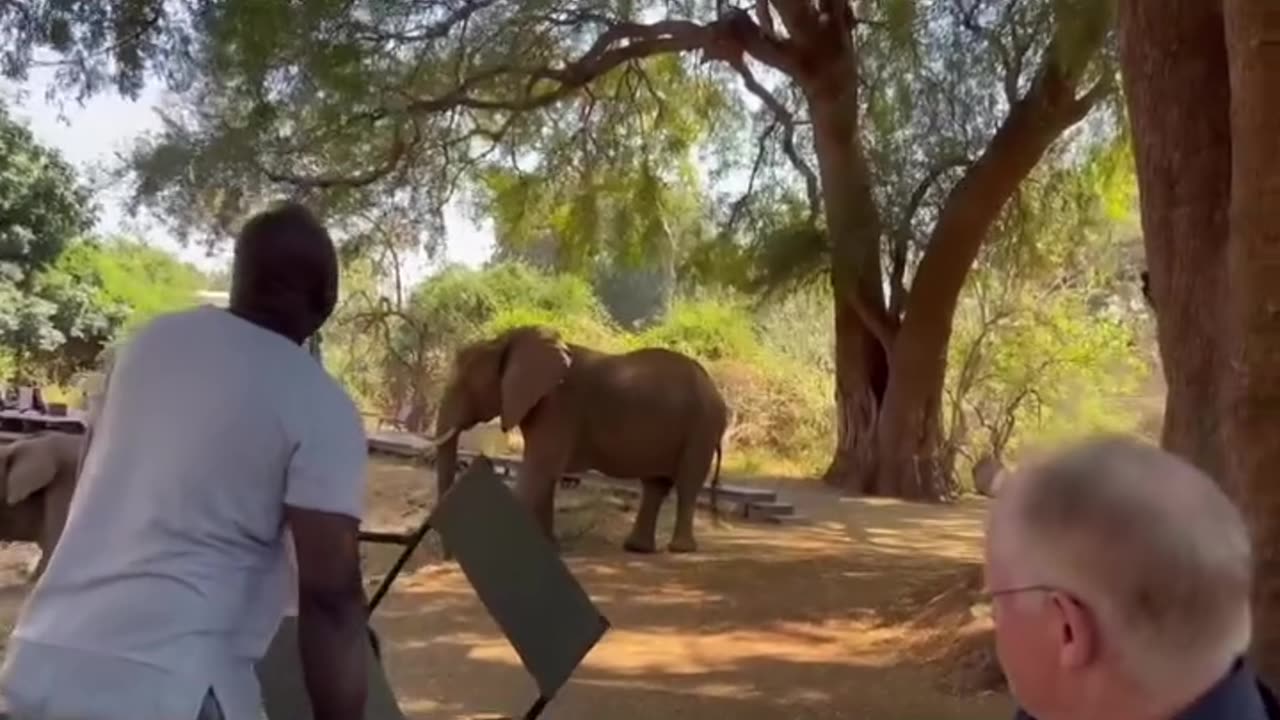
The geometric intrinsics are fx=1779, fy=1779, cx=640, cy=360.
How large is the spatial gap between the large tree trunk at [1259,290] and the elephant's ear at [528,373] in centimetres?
685

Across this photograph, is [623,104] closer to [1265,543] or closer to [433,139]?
[433,139]

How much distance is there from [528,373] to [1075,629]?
1021cm

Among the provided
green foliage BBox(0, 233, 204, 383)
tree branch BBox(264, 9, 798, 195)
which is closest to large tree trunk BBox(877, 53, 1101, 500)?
tree branch BBox(264, 9, 798, 195)

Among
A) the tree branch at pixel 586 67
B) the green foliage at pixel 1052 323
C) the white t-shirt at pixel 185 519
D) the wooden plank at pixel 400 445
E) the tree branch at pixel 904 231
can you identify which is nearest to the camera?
the white t-shirt at pixel 185 519

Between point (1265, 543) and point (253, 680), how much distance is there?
323 cm

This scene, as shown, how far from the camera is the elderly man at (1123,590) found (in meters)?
1.32

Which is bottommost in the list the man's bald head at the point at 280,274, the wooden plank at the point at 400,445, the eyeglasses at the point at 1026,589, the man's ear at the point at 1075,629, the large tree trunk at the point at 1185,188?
the wooden plank at the point at 400,445

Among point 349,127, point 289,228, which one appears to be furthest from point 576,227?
point 289,228

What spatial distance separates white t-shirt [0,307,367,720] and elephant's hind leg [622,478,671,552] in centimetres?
944

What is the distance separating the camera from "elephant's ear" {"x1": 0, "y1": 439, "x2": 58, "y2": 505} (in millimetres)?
8211

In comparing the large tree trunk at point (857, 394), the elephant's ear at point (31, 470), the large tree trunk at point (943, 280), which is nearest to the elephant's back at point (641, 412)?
the large tree trunk at point (943, 280)

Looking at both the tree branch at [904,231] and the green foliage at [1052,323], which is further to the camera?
the green foliage at [1052,323]

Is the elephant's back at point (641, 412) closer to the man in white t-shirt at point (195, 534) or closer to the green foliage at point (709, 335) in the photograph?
the man in white t-shirt at point (195, 534)

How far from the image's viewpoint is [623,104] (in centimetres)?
1739
